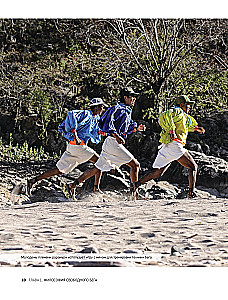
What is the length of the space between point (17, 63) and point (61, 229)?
336 inches

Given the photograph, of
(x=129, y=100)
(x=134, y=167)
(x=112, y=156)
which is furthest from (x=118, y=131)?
(x=134, y=167)

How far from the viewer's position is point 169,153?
726 centimetres

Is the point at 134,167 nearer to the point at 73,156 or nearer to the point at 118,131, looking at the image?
the point at 118,131

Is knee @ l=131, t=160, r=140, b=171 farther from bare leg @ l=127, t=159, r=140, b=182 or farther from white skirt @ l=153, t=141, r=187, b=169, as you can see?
white skirt @ l=153, t=141, r=187, b=169

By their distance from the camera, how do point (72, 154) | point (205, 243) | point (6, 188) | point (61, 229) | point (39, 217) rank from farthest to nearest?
1. point (6, 188)
2. point (72, 154)
3. point (39, 217)
4. point (61, 229)
5. point (205, 243)

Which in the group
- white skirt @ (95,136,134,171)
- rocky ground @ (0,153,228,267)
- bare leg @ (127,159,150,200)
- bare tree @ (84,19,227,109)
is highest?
bare tree @ (84,19,227,109)

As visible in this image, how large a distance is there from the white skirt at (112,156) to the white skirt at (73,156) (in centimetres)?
27

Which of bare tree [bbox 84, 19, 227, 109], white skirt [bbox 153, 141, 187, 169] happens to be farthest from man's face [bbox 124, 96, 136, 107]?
bare tree [bbox 84, 19, 227, 109]

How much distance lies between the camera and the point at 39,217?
5863 mm

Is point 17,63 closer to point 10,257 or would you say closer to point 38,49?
point 38,49

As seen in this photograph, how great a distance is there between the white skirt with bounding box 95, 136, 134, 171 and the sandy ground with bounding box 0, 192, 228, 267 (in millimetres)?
813

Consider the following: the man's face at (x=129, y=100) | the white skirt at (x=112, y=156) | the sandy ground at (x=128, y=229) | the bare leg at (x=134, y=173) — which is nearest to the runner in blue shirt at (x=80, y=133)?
the white skirt at (x=112, y=156)

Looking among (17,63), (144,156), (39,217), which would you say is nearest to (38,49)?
(17,63)

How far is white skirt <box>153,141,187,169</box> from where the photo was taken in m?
7.21
